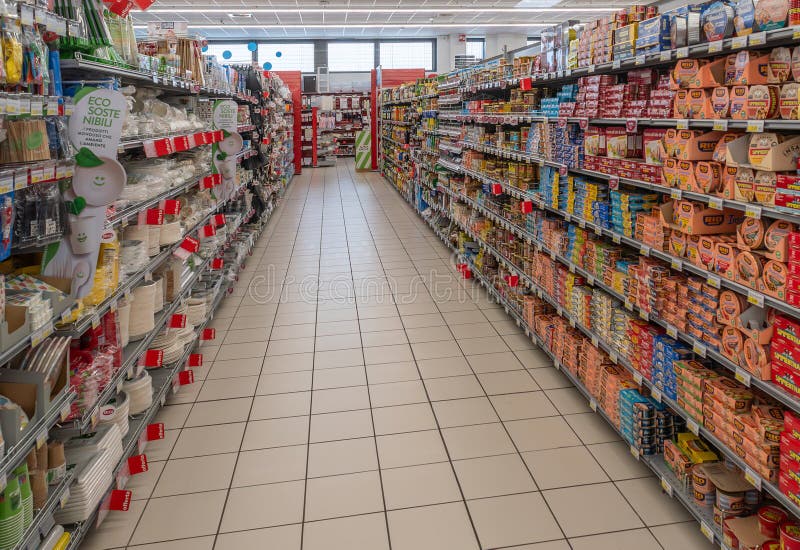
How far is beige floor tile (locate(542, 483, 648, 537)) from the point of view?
273cm

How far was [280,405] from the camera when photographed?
155 inches

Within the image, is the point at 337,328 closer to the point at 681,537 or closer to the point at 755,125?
the point at 681,537

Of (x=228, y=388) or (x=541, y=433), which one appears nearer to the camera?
(x=541, y=433)

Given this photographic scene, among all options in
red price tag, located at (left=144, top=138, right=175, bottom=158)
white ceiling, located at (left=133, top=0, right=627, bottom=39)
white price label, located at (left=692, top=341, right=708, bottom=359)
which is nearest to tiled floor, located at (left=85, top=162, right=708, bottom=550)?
white price label, located at (left=692, top=341, right=708, bottom=359)

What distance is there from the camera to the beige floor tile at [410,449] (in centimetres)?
329

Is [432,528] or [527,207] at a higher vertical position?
[527,207]

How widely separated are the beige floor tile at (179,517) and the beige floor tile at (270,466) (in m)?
0.16

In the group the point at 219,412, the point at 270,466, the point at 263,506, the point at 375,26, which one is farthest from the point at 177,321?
the point at 375,26

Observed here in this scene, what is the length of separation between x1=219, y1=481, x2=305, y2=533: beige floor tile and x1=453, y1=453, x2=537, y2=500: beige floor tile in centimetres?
82

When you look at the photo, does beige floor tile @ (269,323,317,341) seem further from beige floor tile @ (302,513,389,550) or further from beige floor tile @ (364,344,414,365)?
beige floor tile @ (302,513,389,550)

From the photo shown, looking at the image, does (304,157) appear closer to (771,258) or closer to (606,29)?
(606,29)

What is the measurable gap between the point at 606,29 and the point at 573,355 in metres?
1.98

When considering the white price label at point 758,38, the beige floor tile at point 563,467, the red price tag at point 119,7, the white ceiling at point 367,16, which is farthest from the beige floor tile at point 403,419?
the white ceiling at point 367,16

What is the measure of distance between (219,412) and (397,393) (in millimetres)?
1146
